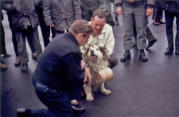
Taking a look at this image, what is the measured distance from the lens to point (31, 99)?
4.03m

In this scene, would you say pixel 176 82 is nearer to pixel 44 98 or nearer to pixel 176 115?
pixel 176 115

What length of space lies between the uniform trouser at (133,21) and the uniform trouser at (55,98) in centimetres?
264

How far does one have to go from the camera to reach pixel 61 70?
263 centimetres

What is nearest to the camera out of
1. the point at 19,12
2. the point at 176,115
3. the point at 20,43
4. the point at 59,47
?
the point at 59,47

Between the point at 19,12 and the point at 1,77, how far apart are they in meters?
1.44

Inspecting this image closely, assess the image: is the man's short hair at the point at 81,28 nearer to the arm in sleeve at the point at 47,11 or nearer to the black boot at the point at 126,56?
the arm in sleeve at the point at 47,11


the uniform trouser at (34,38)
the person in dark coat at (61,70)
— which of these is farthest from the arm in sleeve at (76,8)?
the person in dark coat at (61,70)

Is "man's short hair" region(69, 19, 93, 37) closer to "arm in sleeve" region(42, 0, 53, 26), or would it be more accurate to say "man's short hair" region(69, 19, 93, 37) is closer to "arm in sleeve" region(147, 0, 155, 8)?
"arm in sleeve" region(42, 0, 53, 26)

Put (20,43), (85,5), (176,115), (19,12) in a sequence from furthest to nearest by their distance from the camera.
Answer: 1. (85,5)
2. (20,43)
3. (19,12)
4. (176,115)

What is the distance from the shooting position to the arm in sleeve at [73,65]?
2.48 metres

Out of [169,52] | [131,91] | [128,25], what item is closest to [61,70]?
[131,91]

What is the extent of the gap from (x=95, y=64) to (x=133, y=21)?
1883 mm

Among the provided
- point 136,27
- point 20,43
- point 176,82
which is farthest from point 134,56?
point 20,43

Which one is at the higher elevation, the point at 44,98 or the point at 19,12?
the point at 19,12
